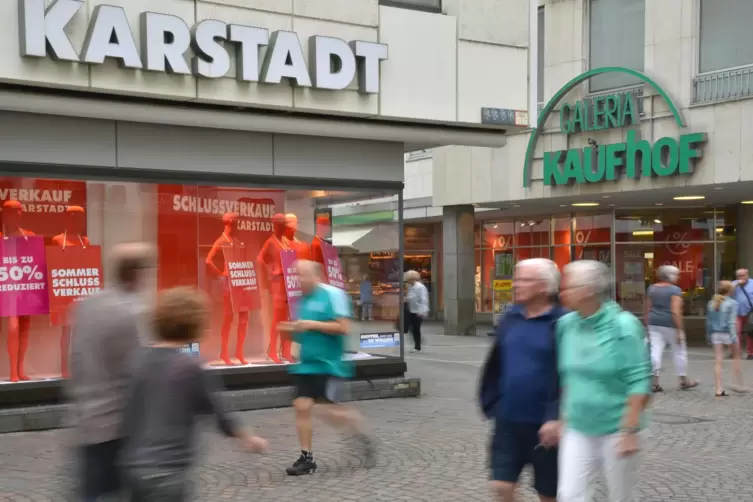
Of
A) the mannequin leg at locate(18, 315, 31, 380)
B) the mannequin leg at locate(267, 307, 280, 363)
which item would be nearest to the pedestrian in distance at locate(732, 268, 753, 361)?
the mannequin leg at locate(267, 307, 280, 363)

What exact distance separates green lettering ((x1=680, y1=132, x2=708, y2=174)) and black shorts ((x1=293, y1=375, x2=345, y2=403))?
1358 centimetres

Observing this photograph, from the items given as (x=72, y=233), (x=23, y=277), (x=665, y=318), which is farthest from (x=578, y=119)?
(x=23, y=277)

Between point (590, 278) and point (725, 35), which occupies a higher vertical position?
point (725, 35)

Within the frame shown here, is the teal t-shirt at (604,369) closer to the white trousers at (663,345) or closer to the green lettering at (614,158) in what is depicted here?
the white trousers at (663,345)

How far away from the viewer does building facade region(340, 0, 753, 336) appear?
19.8 metres

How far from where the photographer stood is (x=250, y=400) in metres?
11.8

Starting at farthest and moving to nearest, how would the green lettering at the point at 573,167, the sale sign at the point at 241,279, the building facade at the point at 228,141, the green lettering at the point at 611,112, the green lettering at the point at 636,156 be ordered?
the green lettering at the point at 573,167, the green lettering at the point at 611,112, the green lettering at the point at 636,156, the sale sign at the point at 241,279, the building facade at the point at 228,141

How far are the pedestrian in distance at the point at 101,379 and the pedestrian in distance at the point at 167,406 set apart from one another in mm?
631

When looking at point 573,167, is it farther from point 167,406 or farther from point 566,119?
point 167,406

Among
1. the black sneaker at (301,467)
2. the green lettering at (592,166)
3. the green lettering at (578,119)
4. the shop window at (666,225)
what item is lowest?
the black sneaker at (301,467)

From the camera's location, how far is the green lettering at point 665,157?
19875mm

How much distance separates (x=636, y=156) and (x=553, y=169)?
7.59ft

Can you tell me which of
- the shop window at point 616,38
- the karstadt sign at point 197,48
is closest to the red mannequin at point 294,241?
the karstadt sign at point 197,48

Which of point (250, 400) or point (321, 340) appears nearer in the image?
point (321, 340)
